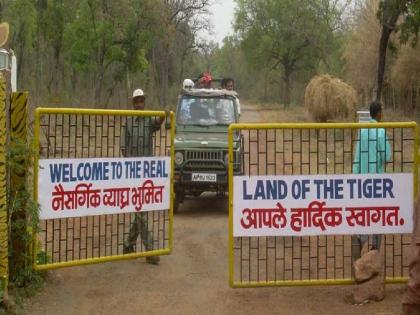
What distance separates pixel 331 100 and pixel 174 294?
2632cm

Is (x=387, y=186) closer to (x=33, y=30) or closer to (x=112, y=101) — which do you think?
(x=33, y=30)

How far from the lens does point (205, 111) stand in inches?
521

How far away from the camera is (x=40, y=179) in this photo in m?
7.03

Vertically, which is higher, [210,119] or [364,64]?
[364,64]

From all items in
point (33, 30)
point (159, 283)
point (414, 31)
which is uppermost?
point (33, 30)

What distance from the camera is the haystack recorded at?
106 ft

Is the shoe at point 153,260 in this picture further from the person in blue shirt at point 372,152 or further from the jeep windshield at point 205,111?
the jeep windshield at point 205,111

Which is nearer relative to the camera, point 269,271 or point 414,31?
point 269,271

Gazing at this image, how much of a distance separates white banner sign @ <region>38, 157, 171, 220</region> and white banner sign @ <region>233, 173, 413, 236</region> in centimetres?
140

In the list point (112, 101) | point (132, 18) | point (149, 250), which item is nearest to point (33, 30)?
point (132, 18)

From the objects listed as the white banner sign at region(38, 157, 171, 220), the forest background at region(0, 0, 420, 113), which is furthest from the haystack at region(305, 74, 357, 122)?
the white banner sign at region(38, 157, 171, 220)

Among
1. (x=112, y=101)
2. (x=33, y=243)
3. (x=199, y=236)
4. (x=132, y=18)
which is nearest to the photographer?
(x=33, y=243)

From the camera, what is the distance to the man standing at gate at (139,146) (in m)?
8.06

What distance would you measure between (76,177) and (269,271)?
8.19ft
